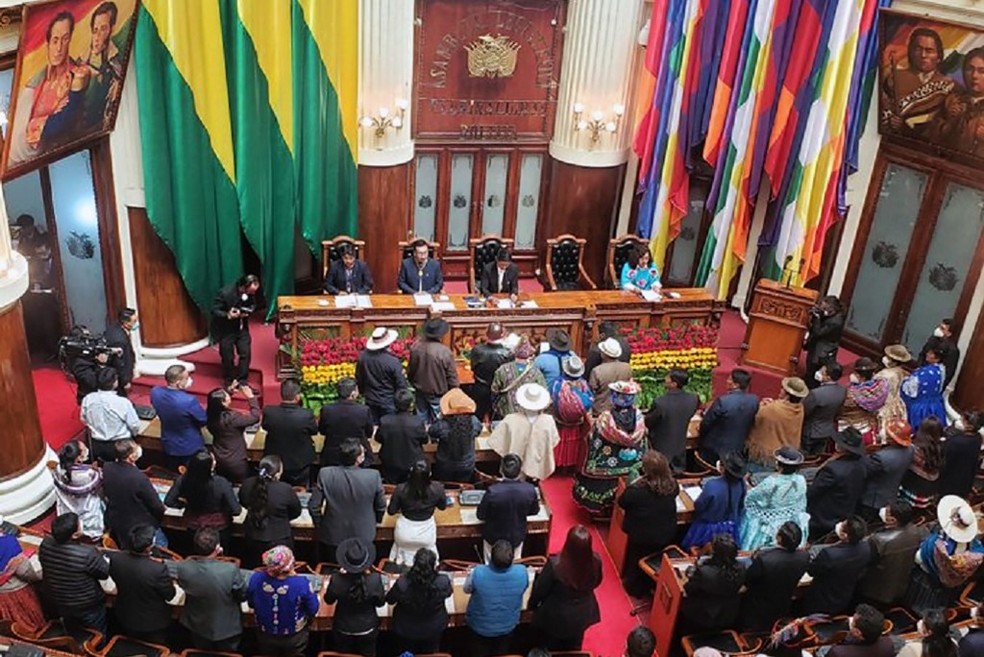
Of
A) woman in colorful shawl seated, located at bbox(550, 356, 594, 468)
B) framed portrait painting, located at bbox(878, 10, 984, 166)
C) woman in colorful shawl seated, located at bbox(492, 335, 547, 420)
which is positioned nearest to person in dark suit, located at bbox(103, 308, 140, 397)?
woman in colorful shawl seated, located at bbox(492, 335, 547, 420)

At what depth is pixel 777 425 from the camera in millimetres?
7633

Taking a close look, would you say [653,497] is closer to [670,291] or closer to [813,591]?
[813,591]

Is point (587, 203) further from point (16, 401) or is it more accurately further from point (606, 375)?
point (16, 401)

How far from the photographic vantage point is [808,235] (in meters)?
10.8

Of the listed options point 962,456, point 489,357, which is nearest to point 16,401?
point 489,357

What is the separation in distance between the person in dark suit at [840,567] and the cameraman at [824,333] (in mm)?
3561

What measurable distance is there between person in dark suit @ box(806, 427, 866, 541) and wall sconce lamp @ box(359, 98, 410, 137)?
20.0ft

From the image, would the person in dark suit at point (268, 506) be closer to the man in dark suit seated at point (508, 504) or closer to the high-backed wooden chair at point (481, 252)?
the man in dark suit seated at point (508, 504)

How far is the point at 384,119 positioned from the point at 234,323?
3.02 m

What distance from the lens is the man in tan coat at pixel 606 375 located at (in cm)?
792

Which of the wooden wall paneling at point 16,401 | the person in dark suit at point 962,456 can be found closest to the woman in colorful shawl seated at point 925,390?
the person in dark suit at point 962,456

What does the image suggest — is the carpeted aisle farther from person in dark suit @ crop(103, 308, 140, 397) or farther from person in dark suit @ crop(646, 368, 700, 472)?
person in dark suit @ crop(103, 308, 140, 397)

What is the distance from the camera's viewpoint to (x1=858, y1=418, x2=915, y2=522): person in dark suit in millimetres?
7156

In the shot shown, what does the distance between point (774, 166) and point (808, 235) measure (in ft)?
2.90
